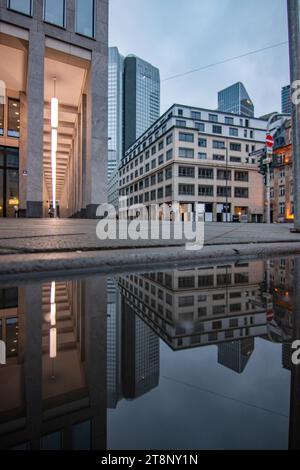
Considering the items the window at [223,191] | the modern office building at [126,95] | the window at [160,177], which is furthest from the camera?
the modern office building at [126,95]

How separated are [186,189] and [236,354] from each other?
164ft

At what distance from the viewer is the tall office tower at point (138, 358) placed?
36.9 inches

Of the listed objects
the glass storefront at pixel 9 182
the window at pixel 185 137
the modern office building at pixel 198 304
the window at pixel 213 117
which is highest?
the window at pixel 213 117

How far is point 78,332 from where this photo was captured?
1.32 meters

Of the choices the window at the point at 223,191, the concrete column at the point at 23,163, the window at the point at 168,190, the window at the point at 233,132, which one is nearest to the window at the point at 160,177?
the window at the point at 168,190

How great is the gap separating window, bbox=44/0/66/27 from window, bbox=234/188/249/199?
42.1 meters

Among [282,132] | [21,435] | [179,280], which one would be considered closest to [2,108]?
[179,280]

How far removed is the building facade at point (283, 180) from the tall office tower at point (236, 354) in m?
49.2

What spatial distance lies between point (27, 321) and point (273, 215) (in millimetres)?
55447

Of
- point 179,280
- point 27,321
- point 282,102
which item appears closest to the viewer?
point 27,321

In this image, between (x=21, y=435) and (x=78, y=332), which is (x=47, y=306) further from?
(x=21, y=435)

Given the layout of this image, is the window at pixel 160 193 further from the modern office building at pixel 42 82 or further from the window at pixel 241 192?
the modern office building at pixel 42 82

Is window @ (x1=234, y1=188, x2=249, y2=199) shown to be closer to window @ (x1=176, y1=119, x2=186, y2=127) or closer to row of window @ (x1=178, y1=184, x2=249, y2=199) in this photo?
row of window @ (x1=178, y1=184, x2=249, y2=199)

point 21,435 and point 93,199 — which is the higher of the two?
point 93,199
